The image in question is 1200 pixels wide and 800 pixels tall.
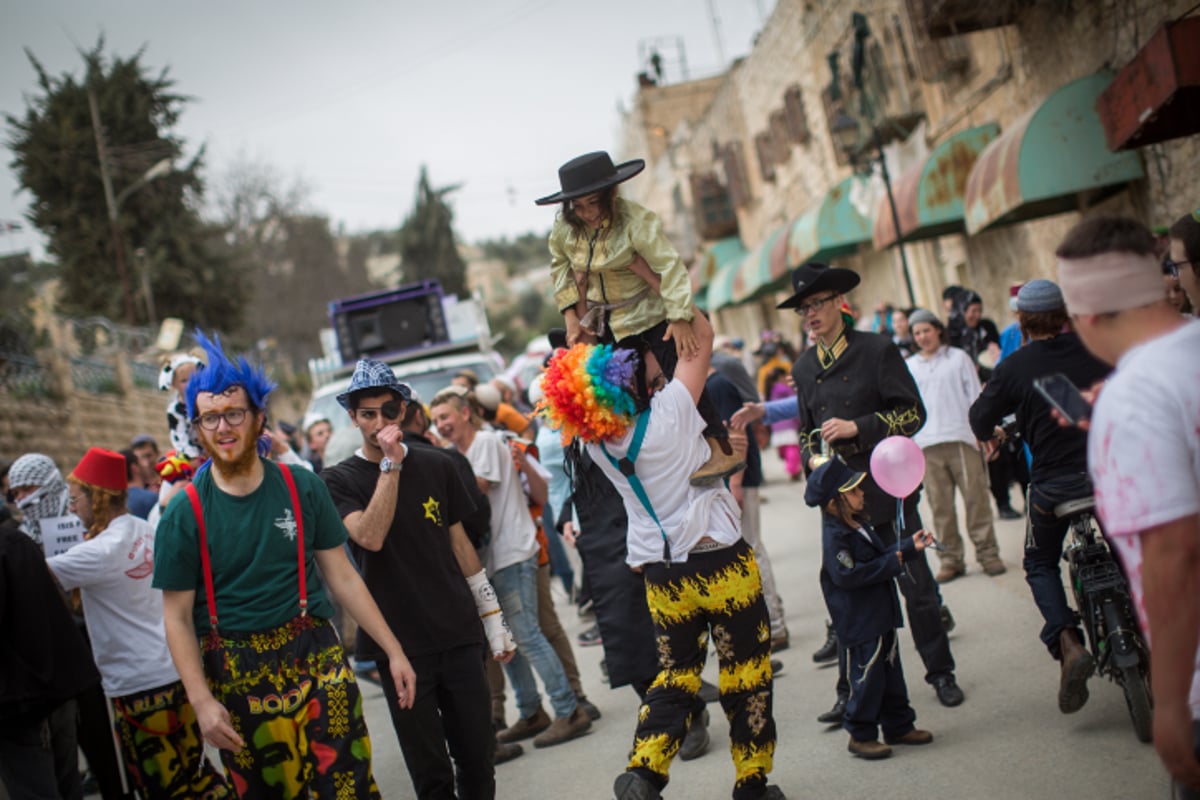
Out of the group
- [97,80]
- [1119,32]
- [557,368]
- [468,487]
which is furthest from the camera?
[97,80]

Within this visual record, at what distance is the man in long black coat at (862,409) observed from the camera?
17.5 ft

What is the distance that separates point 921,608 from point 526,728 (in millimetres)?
2602

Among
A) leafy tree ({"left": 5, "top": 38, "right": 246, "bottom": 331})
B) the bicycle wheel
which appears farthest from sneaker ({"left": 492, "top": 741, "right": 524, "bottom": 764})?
leafy tree ({"left": 5, "top": 38, "right": 246, "bottom": 331})

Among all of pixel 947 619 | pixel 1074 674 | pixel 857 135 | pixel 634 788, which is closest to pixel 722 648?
pixel 634 788

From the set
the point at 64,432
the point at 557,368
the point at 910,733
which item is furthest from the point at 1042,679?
the point at 64,432

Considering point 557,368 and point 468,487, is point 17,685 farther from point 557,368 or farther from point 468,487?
point 557,368

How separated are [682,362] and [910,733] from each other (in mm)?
2256

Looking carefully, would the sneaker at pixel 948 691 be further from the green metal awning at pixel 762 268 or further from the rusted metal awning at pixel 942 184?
the green metal awning at pixel 762 268

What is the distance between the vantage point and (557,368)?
4211 millimetres

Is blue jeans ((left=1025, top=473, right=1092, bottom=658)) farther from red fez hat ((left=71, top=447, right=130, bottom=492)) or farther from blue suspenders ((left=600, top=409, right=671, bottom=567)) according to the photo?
red fez hat ((left=71, top=447, right=130, bottom=492))

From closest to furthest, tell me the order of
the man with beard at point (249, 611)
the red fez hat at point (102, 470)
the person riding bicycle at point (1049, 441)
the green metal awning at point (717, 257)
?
the man with beard at point (249, 611), the person riding bicycle at point (1049, 441), the red fez hat at point (102, 470), the green metal awning at point (717, 257)

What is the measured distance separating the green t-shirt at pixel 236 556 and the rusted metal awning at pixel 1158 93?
766cm

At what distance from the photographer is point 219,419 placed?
400 centimetres

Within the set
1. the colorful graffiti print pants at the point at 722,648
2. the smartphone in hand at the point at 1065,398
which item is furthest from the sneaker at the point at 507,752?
the smartphone in hand at the point at 1065,398
